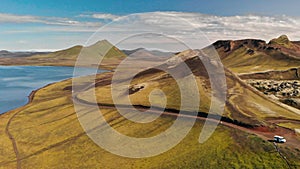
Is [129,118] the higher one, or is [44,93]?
[129,118]

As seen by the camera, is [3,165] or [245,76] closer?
[3,165]

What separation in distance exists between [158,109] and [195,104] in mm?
9590

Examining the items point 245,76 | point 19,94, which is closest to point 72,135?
point 19,94

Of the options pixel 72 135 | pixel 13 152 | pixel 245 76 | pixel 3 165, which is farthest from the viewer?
pixel 245 76

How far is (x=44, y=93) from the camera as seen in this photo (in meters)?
131

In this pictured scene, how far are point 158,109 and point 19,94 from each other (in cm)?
9023

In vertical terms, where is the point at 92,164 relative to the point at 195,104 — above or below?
below

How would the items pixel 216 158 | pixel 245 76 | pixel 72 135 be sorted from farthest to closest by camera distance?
pixel 245 76
pixel 72 135
pixel 216 158

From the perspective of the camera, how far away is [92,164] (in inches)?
2071

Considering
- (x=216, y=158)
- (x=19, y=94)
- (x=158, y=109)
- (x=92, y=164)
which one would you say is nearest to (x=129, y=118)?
(x=158, y=109)

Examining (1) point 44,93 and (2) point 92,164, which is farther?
(1) point 44,93

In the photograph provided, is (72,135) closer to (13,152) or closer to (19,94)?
(13,152)

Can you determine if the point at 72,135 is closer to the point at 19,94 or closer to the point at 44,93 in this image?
the point at 44,93

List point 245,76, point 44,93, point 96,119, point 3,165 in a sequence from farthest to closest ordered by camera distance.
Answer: point 245,76 → point 44,93 → point 96,119 → point 3,165
